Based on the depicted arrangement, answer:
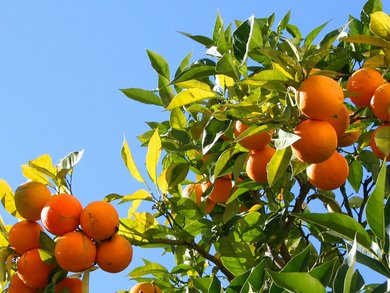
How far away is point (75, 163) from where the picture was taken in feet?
6.07

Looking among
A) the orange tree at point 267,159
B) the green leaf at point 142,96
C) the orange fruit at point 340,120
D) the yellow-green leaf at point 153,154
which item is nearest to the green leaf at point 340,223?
the orange tree at point 267,159

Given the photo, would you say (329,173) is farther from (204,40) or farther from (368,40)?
(204,40)

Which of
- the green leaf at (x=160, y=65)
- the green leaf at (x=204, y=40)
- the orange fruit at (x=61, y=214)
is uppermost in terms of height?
the green leaf at (x=204, y=40)

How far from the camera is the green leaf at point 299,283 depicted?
1174mm

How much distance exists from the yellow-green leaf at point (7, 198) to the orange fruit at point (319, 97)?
84cm

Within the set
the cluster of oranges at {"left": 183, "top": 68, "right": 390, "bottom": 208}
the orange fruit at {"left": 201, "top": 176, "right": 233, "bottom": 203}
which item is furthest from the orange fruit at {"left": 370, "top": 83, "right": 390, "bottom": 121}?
the orange fruit at {"left": 201, "top": 176, "right": 233, "bottom": 203}

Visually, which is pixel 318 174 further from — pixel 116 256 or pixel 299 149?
pixel 116 256

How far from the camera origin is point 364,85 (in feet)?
5.64

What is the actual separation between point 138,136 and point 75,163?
22.0 inches

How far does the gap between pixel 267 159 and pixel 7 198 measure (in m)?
0.69

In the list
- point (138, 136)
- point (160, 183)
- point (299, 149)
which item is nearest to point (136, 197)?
point (160, 183)

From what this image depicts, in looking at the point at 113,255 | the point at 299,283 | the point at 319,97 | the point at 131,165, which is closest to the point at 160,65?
the point at 131,165

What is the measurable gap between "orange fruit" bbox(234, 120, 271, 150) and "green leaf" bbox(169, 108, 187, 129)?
0.46 metres

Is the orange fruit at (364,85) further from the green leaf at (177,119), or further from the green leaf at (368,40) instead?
the green leaf at (177,119)
